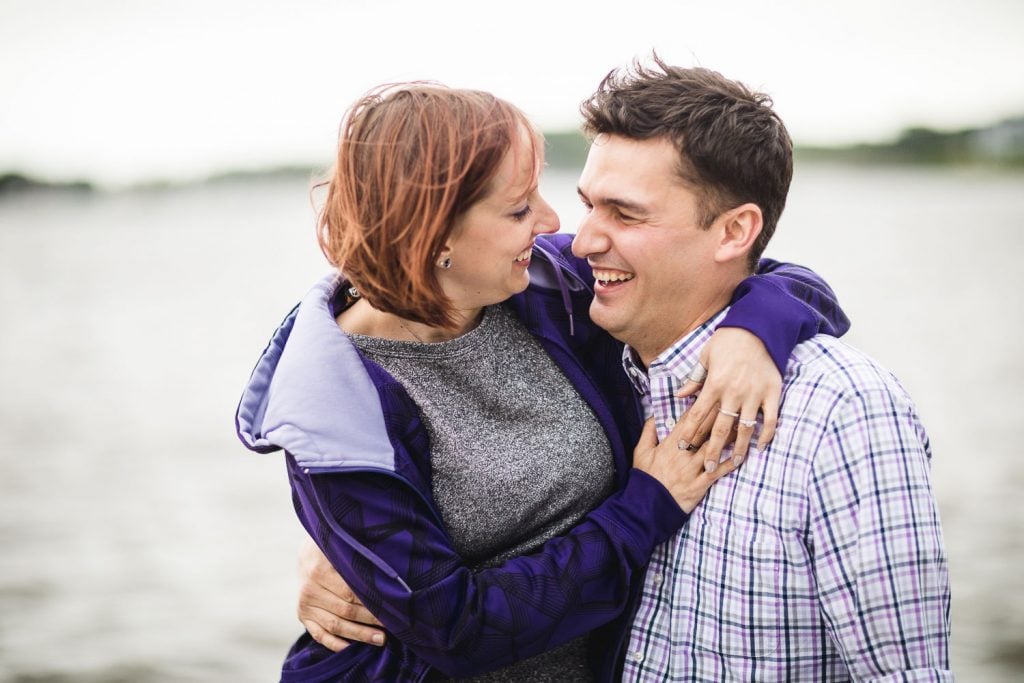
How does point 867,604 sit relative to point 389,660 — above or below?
above

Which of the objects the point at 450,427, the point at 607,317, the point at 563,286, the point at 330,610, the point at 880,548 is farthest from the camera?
the point at 563,286

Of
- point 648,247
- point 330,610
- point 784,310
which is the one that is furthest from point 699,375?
point 330,610

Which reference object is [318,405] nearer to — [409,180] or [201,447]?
[409,180]

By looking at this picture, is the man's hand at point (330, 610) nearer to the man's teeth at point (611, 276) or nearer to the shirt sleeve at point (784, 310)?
the man's teeth at point (611, 276)

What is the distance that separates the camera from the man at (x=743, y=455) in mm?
1911

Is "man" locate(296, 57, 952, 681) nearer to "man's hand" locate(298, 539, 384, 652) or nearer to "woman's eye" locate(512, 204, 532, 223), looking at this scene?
"woman's eye" locate(512, 204, 532, 223)

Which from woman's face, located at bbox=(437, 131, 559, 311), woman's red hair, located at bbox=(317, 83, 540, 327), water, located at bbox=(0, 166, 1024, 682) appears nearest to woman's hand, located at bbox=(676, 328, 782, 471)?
woman's face, located at bbox=(437, 131, 559, 311)

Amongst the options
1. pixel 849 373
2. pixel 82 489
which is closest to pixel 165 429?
pixel 82 489

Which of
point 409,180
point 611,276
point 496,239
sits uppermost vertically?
point 409,180

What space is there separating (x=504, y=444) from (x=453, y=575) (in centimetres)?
34

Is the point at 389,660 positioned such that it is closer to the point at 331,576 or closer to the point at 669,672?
the point at 331,576

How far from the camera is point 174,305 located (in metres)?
15.2

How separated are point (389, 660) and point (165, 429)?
712cm

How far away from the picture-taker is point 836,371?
2.05m
